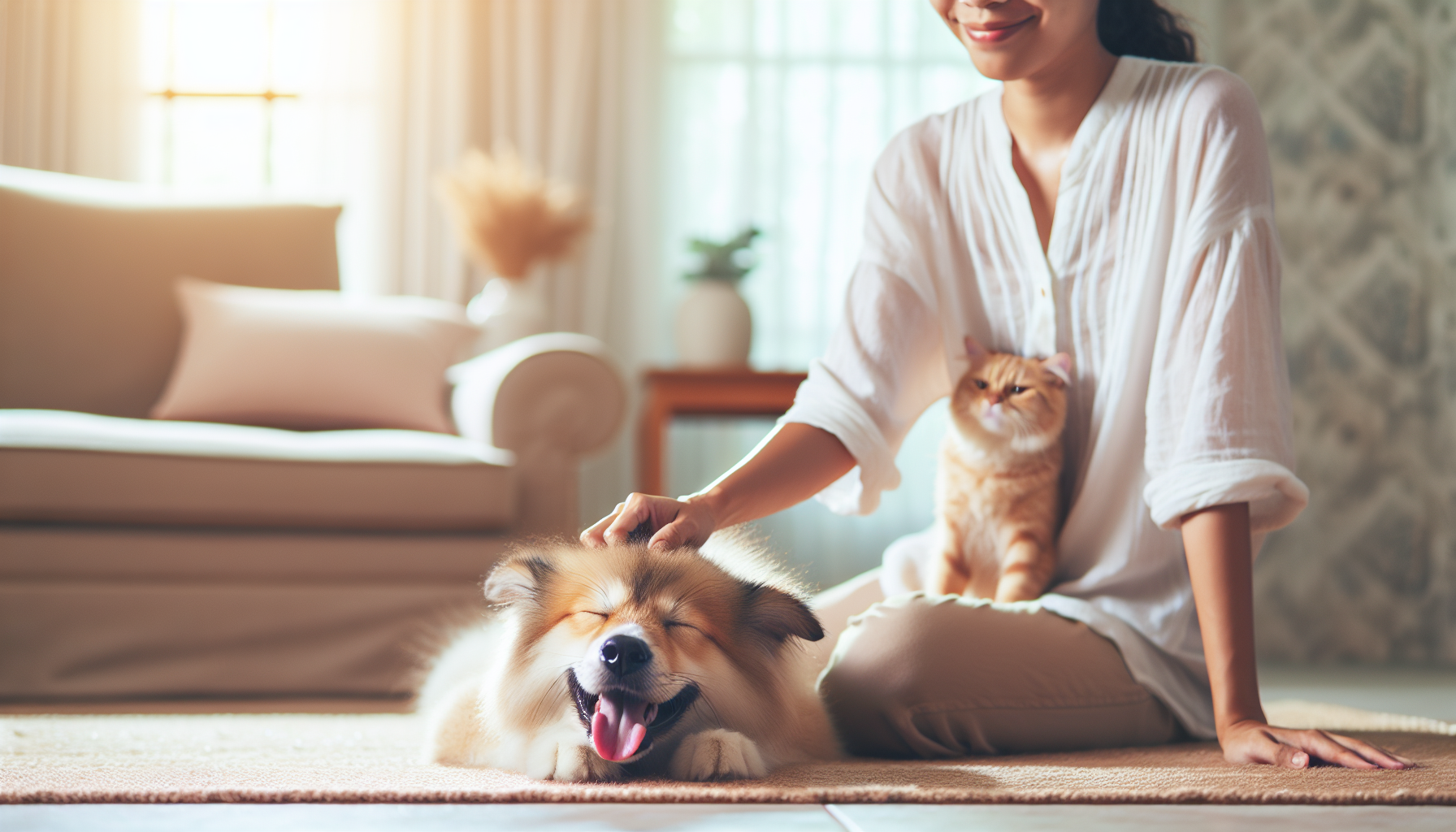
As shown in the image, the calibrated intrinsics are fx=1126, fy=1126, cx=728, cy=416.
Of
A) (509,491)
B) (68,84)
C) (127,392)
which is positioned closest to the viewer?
(509,491)

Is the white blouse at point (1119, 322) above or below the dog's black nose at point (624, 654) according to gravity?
above

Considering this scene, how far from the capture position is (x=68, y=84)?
12.1 ft

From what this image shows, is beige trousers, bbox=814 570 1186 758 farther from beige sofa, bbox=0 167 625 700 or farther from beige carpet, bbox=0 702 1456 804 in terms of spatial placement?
beige sofa, bbox=0 167 625 700

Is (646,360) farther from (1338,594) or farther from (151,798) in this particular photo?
(151,798)

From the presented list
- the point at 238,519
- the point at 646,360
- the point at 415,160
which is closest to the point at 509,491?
the point at 238,519

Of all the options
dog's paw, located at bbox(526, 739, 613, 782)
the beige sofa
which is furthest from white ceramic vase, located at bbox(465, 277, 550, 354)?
dog's paw, located at bbox(526, 739, 613, 782)

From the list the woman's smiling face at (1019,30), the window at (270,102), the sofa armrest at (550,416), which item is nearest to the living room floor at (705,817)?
the woman's smiling face at (1019,30)

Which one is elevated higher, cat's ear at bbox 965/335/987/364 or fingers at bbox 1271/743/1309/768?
cat's ear at bbox 965/335/987/364

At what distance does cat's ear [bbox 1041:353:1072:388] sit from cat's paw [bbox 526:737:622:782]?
718 mm

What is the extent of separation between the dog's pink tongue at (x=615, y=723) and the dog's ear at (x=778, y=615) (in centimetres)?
15

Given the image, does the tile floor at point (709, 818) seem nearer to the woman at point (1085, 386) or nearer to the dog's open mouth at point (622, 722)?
the dog's open mouth at point (622, 722)

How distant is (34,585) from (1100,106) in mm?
1928

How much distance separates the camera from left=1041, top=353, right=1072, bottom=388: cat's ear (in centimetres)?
135

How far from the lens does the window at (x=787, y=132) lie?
3811 millimetres
